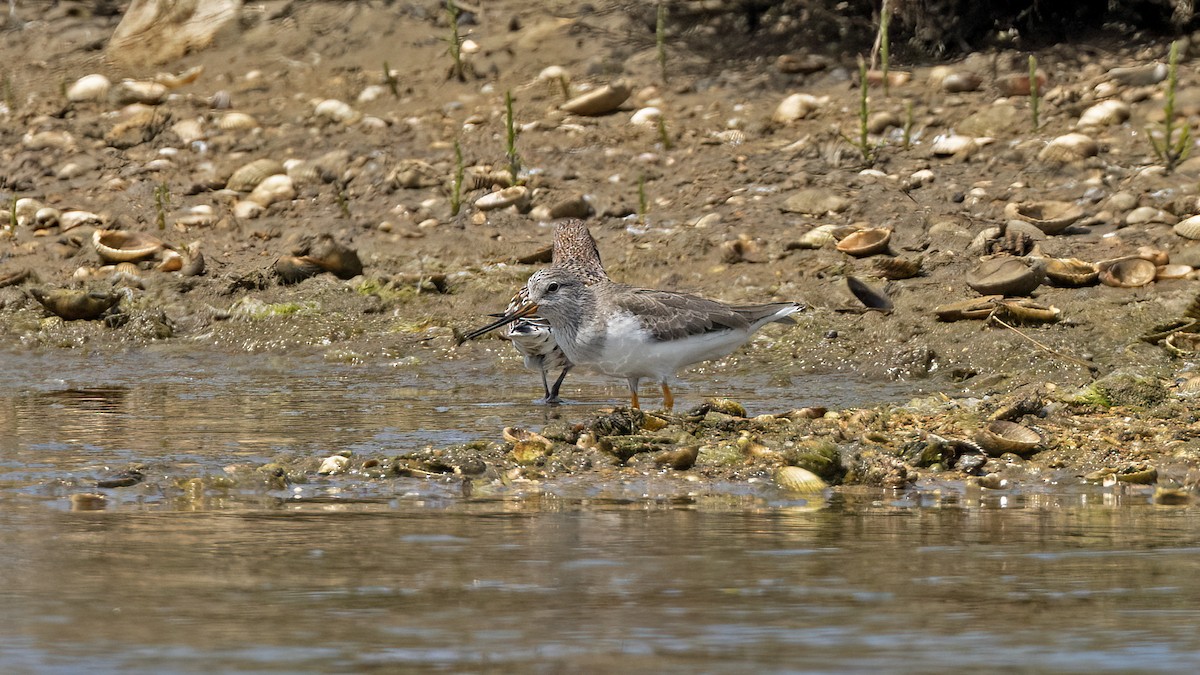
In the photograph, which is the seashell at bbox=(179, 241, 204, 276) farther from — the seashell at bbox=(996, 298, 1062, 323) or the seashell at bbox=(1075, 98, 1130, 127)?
the seashell at bbox=(1075, 98, 1130, 127)

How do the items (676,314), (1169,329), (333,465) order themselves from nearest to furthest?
(333,465) → (676,314) → (1169,329)

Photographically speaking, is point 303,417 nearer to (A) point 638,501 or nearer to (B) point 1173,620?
(A) point 638,501

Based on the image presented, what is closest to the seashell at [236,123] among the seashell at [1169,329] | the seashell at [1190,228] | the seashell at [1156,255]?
the seashell at [1156,255]

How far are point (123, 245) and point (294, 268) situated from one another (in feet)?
4.89

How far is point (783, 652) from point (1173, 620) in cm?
90

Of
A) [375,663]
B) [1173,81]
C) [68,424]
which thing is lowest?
[375,663]

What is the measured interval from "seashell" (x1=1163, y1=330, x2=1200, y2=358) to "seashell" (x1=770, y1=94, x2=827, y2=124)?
4164mm

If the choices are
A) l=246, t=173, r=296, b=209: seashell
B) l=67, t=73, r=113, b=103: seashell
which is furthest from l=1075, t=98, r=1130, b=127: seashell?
l=67, t=73, r=113, b=103: seashell

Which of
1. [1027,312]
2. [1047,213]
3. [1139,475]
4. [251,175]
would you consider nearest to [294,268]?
[251,175]

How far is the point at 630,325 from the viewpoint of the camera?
25.0 ft

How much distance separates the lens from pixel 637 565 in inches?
166

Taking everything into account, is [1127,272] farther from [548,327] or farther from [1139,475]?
[1139,475]

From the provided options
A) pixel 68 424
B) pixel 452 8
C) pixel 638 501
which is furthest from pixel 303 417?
pixel 452 8

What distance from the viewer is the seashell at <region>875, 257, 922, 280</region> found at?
984 cm
